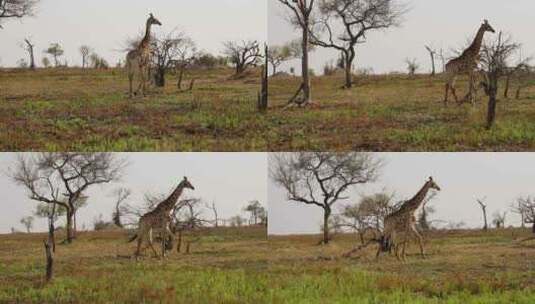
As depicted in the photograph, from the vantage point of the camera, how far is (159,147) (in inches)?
420

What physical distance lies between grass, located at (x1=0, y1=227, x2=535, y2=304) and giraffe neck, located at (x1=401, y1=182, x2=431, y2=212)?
0.62 m

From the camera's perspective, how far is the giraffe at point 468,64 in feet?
38.2

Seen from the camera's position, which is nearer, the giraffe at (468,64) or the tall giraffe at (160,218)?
the tall giraffe at (160,218)

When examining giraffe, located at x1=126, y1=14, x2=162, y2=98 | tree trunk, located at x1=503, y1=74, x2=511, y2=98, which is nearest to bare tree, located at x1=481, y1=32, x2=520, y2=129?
tree trunk, located at x1=503, y1=74, x2=511, y2=98

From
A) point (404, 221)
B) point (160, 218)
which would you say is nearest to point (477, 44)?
point (404, 221)

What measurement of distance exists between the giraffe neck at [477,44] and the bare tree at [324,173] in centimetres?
223

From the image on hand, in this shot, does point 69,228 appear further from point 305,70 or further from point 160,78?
point 305,70

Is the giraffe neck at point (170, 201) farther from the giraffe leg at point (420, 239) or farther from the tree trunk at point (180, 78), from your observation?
the giraffe leg at point (420, 239)

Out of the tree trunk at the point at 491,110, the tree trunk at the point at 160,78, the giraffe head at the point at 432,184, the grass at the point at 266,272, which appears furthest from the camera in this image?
the tree trunk at the point at 160,78

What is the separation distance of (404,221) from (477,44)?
9.19 ft

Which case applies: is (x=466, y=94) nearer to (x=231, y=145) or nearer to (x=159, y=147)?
(x=231, y=145)

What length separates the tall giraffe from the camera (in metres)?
11.5

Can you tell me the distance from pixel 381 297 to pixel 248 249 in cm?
228

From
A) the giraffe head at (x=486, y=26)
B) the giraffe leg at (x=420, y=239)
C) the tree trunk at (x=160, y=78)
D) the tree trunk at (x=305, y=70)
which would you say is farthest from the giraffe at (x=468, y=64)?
the tree trunk at (x=160, y=78)
